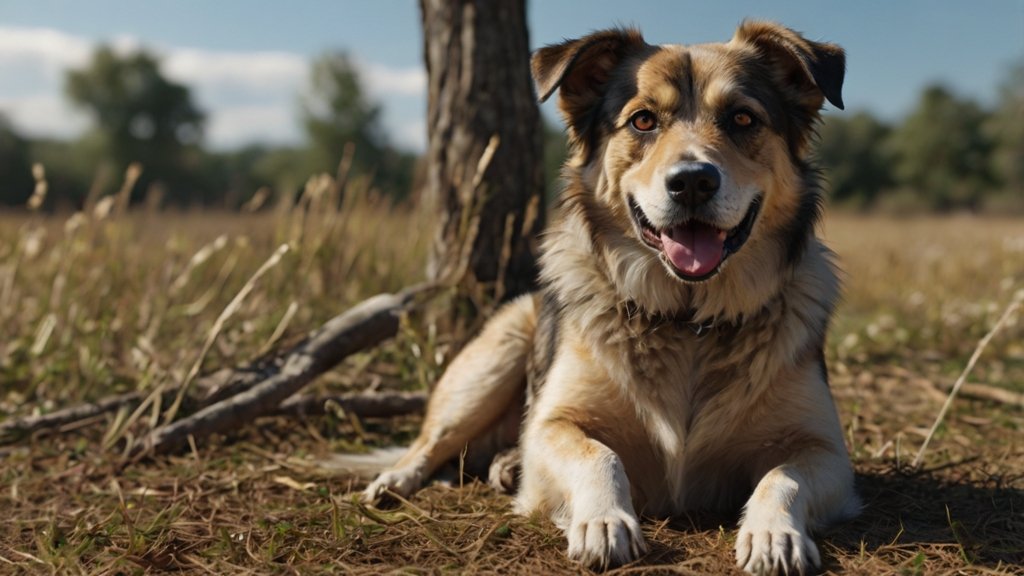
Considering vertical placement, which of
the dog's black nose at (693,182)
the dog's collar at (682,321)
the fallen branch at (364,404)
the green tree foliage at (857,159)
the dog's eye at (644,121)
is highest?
the dog's eye at (644,121)

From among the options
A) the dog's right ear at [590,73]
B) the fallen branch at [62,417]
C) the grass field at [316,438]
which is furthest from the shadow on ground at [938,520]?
the fallen branch at [62,417]

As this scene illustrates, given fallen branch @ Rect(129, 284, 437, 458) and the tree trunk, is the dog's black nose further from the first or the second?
fallen branch @ Rect(129, 284, 437, 458)

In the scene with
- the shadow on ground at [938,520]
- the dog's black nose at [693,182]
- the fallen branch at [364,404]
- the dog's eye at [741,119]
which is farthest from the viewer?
the fallen branch at [364,404]

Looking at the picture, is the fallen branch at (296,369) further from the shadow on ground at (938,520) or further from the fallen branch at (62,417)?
the shadow on ground at (938,520)

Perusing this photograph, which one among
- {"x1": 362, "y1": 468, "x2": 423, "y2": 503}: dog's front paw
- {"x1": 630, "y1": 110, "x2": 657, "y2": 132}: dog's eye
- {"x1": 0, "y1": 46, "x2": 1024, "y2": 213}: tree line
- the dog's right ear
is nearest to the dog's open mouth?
{"x1": 630, "y1": 110, "x2": 657, "y2": 132}: dog's eye

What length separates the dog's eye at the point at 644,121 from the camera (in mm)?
3359

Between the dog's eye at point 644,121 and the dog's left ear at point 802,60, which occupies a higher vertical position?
the dog's left ear at point 802,60

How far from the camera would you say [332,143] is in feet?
186

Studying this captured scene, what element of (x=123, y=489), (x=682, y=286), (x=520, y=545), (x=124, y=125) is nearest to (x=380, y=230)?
(x=123, y=489)

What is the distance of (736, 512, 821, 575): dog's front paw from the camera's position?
247 cm

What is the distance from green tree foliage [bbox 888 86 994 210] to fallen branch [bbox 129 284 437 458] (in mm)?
61842

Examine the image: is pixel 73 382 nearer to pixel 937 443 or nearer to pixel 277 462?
pixel 277 462

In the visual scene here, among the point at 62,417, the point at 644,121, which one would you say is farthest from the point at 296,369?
the point at 644,121

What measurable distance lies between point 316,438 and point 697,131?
2690 mm
